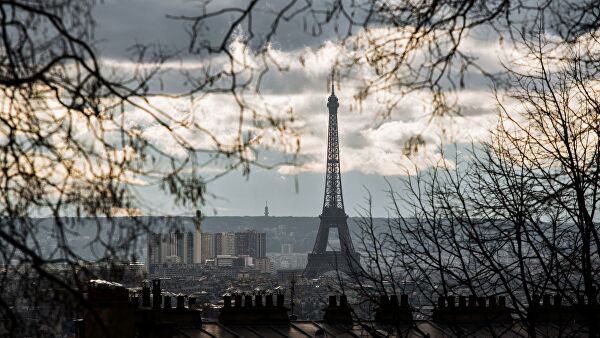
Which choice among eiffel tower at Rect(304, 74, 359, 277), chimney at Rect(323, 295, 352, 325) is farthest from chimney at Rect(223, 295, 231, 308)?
eiffel tower at Rect(304, 74, 359, 277)

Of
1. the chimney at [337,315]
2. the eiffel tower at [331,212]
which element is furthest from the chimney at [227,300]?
the eiffel tower at [331,212]

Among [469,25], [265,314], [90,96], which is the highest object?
[469,25]

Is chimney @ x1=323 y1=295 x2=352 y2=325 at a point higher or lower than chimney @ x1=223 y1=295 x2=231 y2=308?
lower

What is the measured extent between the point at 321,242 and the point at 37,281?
13428cm

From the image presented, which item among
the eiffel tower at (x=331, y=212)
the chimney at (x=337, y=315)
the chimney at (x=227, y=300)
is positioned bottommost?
the chimney at (x=337, y=315)

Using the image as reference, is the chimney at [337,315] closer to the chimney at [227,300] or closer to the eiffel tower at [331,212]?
the chimney at [227,300]

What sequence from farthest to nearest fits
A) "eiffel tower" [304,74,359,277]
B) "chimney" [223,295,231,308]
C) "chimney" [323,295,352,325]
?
1. "eiffel tower" [304,74,359,277]
2. "chimney" [323,295,352,325]
3. "chimney" [223,295,231,308]

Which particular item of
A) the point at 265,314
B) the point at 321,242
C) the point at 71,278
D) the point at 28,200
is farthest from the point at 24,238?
the point at 321,242

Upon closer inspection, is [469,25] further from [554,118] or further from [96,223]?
[554,118]

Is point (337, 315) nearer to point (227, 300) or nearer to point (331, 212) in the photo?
point (227, 300)

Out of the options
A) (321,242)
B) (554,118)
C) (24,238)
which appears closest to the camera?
(24,238)

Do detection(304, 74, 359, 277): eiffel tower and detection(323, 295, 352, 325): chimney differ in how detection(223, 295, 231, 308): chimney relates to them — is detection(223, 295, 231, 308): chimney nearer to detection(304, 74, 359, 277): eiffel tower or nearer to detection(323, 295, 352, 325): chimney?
detection(323, 295, 352, 325): chimney

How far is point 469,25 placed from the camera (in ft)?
20.7

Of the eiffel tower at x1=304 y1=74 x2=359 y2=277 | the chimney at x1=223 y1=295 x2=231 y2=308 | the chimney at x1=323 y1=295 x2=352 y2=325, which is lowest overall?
the chimney at x1=323 y1=295 x2=352 y2=325
